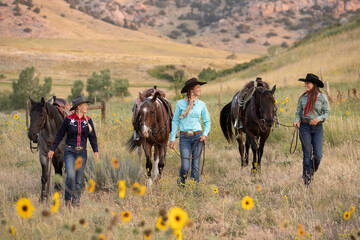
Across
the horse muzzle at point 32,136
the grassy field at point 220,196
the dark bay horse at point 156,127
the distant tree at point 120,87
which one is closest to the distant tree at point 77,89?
the distant tree at point 120,87

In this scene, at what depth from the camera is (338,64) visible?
23312 millimetres

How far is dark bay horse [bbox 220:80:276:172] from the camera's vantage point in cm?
650

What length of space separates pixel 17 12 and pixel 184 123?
126295 millimetres

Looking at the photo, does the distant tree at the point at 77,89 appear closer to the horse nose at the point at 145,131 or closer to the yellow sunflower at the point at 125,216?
the horse nose at the point at 145,131

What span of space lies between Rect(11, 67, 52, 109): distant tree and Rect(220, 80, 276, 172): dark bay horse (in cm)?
3762

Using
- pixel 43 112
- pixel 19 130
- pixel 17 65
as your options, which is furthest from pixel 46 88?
pixel 43 112

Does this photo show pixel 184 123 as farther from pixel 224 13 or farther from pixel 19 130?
pixel 224 13

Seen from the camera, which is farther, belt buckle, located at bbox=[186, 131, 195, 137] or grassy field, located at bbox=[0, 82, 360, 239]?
belt buckle, located at bbox=[186, 131, 195, 137]

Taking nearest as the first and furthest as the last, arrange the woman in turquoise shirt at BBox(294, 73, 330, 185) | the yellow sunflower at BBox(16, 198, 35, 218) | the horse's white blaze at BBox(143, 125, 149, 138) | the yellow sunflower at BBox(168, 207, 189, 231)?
1. the yellow sunflower at BBox(168, 207, 189, 231)
2. the yellow sunflower at BBox(16, 198, 35, 218)
3. the woman in turquoise shirt at BBox(294, 73, 330, 185)
4. the horse's white blaze at BBox(143, 125, 149, 138)

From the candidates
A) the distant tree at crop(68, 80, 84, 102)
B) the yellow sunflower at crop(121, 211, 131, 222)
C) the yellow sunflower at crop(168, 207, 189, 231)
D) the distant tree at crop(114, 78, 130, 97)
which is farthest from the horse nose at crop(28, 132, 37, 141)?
the distant tree at crop(68, 80, 84, 102)

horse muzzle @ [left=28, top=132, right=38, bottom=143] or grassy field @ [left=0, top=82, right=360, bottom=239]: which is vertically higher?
horse muzzle @ [left=28, top=132, right=38, bottom=143]

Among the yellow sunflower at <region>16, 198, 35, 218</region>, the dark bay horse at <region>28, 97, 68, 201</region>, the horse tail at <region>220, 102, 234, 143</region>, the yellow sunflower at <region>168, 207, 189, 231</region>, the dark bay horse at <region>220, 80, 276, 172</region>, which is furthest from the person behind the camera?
the horse tail at <region>220, 102, 234, 143</region>

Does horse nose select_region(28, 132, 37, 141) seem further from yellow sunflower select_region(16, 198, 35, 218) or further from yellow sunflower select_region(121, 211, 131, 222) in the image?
yellow sunflower select_region(121, 211, 131, 222)

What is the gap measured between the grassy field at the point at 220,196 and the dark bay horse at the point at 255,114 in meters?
0.61
